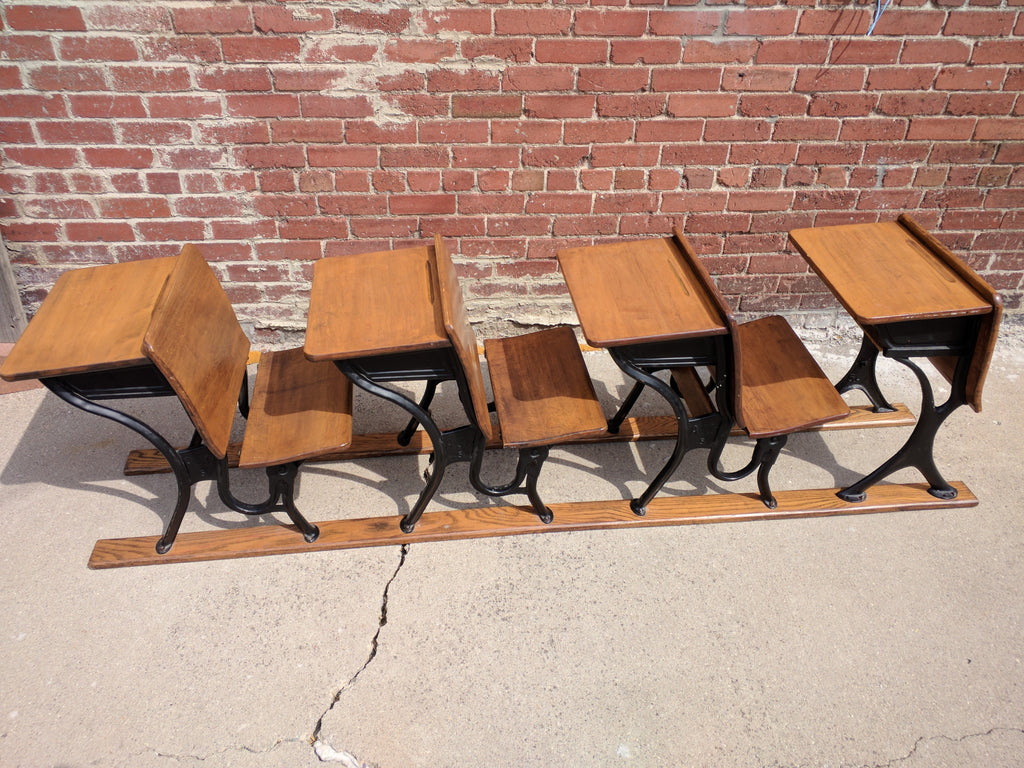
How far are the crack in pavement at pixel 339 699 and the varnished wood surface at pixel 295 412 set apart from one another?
56 cm

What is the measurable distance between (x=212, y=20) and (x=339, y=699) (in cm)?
271

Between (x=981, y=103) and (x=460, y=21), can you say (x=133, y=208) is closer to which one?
(x=460, y=21)

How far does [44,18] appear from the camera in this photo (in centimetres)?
295

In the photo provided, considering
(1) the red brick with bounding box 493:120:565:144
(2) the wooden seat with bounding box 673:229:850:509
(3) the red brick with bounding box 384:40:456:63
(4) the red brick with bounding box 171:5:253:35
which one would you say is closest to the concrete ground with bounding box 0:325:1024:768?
(2) the wooden seat with bounding box 673:229:850:509

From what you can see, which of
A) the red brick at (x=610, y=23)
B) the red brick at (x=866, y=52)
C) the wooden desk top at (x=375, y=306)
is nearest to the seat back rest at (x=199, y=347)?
the wooden desk top at (x=375, y=306)

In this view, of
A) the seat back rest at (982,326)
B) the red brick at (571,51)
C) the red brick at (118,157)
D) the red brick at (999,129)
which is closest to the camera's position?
the seat back rest at (982,326)

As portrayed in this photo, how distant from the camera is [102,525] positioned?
288 cm

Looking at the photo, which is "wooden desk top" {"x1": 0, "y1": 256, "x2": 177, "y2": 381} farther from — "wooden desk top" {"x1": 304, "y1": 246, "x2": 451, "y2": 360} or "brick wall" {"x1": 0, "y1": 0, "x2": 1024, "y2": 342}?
"brick wall" {"x1": 0, "y1": 0, "x2": 1024, "y2": 342}

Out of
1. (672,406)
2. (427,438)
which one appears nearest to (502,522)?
(427,438)

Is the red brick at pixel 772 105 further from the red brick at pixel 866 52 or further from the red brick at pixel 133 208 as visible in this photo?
the red brick at pixel 133 208

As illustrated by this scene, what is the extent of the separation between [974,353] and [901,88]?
1.48 meters

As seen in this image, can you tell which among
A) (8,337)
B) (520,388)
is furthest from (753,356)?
(8,337)

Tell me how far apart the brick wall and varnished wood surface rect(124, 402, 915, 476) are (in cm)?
95

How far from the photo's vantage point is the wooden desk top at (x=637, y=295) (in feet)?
7.78
